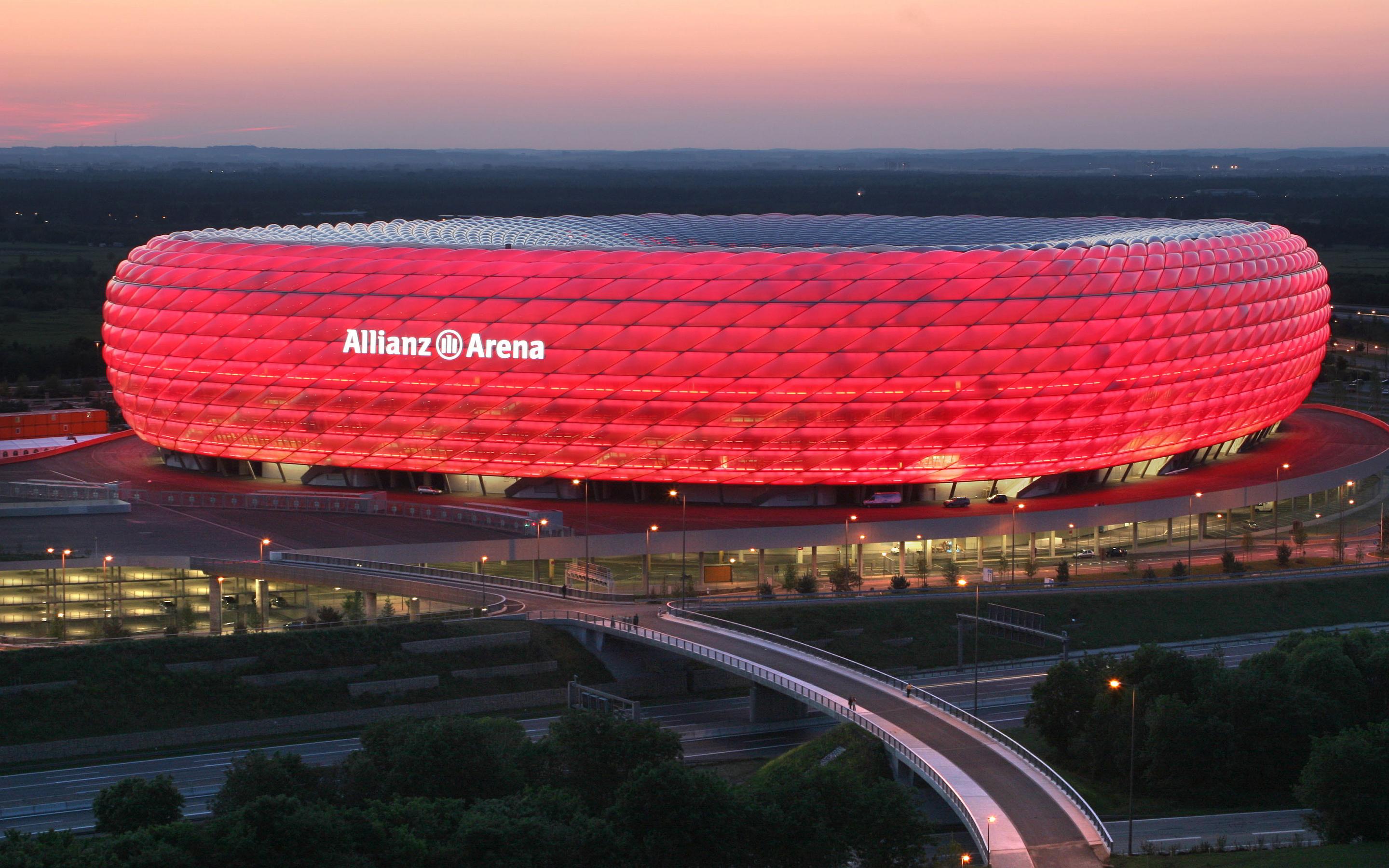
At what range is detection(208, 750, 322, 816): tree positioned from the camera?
168 feet

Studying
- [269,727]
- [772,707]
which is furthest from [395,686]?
[772,707]

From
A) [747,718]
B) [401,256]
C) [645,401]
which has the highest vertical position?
[401,256]

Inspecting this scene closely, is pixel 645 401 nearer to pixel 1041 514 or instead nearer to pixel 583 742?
pixel 1041 514

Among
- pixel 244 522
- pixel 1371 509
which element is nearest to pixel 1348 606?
pixel 1371 509

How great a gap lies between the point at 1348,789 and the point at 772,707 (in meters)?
21.2

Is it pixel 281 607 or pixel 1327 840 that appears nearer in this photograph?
pixel 1327 840

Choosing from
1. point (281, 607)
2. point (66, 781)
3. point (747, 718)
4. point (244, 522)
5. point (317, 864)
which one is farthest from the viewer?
point (244, 522)

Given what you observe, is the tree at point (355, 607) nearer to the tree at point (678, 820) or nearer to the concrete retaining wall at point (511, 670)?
the concrete retaining wall at point (511, 670)

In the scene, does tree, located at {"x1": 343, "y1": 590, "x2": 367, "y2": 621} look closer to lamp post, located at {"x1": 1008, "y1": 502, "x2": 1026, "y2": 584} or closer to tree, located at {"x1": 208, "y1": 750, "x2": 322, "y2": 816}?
tree, located at {"x1": 208, "y1": 750, "x2": 322, "y2": 816}

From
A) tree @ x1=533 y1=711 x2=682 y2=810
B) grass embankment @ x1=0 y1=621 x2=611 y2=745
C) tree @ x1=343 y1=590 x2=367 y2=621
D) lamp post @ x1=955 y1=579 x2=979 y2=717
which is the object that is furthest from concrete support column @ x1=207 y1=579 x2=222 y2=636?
lamp post @ x1=955 y1=579 x2=979 y2=717

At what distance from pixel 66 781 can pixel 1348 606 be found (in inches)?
2176

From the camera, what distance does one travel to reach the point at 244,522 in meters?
87.9

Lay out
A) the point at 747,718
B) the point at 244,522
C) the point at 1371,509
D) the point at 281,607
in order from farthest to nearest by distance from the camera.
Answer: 1. the point at 1371,509
2. the point at 244,522
3. the point at 281,607
4. the point at 747,718

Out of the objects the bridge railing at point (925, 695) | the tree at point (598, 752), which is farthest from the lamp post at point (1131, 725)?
the tree at point (598, 752)
